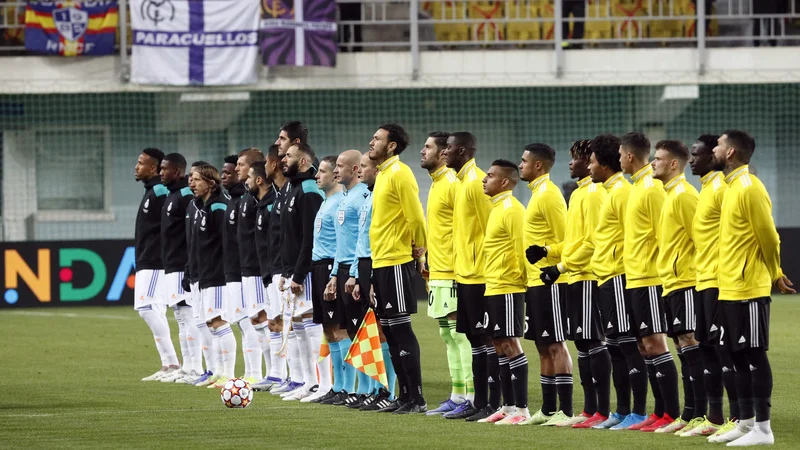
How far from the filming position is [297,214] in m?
12.0

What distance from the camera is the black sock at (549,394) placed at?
9570mm

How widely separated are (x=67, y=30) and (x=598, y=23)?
10655 millimetres

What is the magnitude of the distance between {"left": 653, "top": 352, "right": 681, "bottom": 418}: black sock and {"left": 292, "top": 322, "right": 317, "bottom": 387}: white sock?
A: 3.89 m

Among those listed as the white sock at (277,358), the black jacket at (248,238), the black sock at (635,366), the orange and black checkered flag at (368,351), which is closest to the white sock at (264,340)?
the white sock at (277,358)

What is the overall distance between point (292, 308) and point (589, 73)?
1623 centimetres

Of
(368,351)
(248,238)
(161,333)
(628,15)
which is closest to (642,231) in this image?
(368,351)

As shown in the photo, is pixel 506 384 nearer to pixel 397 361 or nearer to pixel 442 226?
pixel 397 361

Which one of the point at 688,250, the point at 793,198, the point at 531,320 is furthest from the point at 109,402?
the point at 793,198

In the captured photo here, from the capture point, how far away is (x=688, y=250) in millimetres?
8930

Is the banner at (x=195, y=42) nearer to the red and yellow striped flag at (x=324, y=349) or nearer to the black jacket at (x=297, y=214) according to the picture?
the black jacket at (x=297, y=214)

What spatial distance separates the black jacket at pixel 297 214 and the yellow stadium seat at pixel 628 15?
17218mm

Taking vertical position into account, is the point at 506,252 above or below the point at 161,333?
above

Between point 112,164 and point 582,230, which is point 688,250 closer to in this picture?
point 582,230

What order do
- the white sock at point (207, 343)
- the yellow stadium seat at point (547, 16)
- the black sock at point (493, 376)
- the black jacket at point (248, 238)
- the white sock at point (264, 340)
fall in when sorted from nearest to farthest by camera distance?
the black sock at point (493, 376)
the black jacket at point (248, 238)
the white sock at point (264, 340)
the white sock at point (207, 343)
the yellow stadium seat at point (547, 16)
